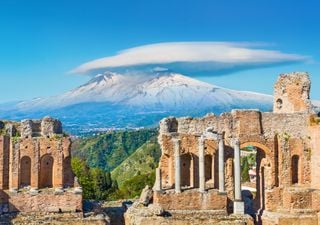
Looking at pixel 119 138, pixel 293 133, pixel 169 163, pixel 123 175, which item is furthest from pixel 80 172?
pixel 119 138

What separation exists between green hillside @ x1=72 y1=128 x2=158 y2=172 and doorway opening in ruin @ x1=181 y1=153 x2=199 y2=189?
93093mm

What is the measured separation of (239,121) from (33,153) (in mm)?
13320

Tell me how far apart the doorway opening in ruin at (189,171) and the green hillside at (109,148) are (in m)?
93.1

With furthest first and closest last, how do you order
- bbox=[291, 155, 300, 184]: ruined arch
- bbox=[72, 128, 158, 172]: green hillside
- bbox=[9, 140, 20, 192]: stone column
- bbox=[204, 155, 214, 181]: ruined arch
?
bbox=[72, 128, 158, 172]: green hillside
bbox=[204, 155, 214, 181]: ruined arch
bbox=[291, 155, 300, 184]: ruined arch
bbox=[9, 140, 20, 192]: stone column

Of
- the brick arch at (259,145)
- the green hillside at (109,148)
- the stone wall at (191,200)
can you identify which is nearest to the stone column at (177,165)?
the stone wall at (191,200)

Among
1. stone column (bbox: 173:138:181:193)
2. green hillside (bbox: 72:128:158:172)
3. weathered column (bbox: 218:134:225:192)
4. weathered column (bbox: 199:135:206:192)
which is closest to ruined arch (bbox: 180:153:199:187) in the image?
weathered column (bbox: 199:135:206:192)

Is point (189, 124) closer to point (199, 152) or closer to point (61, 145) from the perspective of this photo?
point (199, 152)

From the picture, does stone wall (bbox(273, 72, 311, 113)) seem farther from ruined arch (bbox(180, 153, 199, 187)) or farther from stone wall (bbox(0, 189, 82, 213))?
stone wall (bbox(0, 189, 82, 213))

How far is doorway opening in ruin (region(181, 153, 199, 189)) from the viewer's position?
3603cm

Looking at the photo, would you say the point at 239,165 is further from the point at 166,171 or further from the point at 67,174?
the point at 67,174

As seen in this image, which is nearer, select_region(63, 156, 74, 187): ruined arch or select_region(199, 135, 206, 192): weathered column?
select_region(199, 135, 206, 192): weathered column

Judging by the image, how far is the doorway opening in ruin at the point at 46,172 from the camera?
115 ft

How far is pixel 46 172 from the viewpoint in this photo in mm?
35188

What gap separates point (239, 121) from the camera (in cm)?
3638
